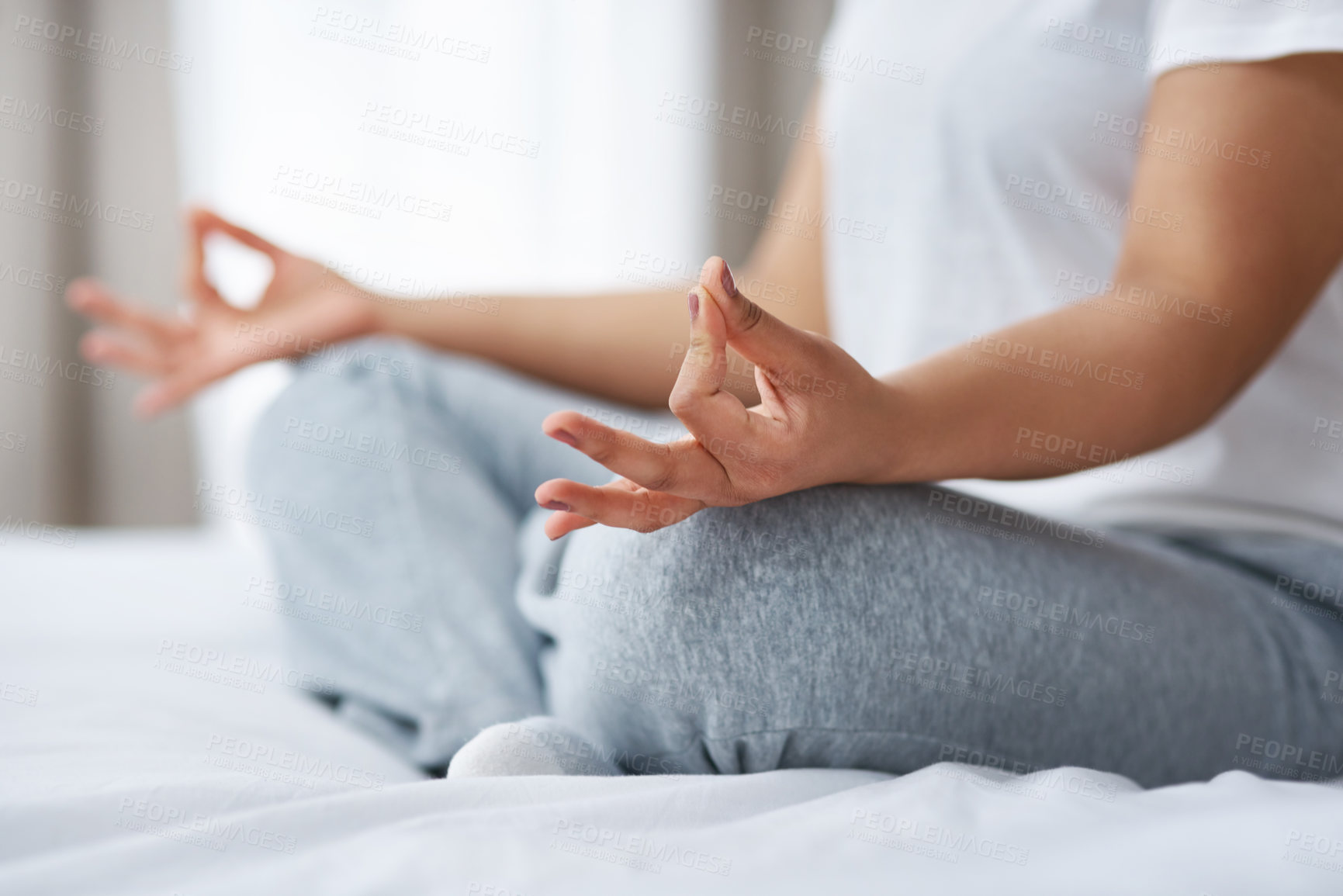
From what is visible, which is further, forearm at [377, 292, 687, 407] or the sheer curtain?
the sheer curtain

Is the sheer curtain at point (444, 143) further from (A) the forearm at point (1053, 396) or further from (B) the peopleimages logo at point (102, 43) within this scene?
(A) the forearm at point (1053, 396)

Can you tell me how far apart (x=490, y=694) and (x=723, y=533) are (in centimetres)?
20

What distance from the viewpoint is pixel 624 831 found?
40 centimetres

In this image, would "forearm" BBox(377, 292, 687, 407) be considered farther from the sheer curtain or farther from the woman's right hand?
the sheer curtain

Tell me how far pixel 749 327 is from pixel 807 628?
0.16 meters

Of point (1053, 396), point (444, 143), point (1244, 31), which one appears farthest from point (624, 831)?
point (444, 143)

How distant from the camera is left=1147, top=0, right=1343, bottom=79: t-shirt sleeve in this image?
20.7 inches

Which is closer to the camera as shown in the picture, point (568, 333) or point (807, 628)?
point (807, 628)

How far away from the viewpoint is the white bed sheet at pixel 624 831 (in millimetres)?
361

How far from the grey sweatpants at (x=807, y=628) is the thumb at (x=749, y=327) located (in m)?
0.09

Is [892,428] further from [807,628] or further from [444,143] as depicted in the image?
[444,143]

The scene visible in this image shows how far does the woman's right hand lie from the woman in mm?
152

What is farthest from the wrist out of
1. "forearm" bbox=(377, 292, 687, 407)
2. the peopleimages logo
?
the peopleimages logo

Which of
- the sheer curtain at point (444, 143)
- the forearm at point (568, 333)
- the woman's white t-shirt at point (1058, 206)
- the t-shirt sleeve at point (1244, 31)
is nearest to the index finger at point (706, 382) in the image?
the woman's white t-shirt at point (1058, 206)
